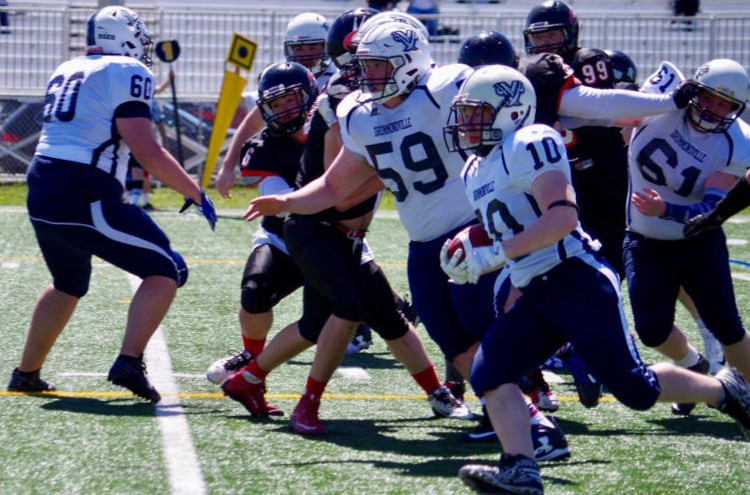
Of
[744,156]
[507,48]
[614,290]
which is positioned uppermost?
[507,48]

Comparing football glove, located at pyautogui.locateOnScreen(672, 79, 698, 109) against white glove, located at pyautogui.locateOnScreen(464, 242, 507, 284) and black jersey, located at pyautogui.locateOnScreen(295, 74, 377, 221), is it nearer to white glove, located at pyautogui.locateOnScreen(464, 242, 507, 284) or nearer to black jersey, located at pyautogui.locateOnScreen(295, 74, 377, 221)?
black jersey, located at pyautogui.locateOnScreen(295, 74, 377, 221)

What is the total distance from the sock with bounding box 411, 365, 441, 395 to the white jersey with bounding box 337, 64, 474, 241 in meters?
0.58

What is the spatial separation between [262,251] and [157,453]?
5.04ft

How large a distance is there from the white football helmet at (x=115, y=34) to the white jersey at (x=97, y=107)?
13 cm

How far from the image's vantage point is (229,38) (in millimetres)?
16297

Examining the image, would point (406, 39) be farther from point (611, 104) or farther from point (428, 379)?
point (428, 379)

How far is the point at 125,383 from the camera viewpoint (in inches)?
206

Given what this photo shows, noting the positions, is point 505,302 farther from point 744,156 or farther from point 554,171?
point 744,156

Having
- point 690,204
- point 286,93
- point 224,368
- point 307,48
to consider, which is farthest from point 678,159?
point 307,48

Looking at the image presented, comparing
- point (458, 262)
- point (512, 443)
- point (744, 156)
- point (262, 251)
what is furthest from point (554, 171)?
point (262, 251)

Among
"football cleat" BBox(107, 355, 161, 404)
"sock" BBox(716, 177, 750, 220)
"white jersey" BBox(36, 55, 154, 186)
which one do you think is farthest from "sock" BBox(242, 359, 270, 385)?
"sock" BBox(716, 177, 750, 220)

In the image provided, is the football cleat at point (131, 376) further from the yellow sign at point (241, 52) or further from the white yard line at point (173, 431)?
the yellow sign at point (241, 52)

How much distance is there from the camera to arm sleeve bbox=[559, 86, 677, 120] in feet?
16.8

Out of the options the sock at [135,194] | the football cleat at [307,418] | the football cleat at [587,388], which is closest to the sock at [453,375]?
the football cleat at [587,388]
